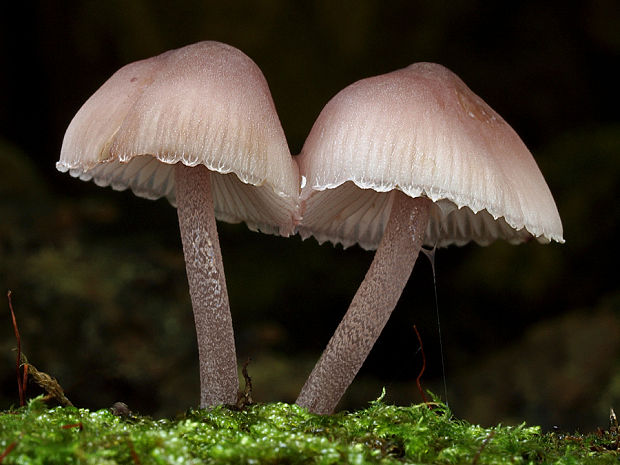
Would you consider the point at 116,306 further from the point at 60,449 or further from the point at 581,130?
the point at 581,130

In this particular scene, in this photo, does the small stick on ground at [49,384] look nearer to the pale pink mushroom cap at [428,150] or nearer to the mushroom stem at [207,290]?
the mushroom stem at [207,290]

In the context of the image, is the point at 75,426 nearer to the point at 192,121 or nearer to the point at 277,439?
the point at 277,439

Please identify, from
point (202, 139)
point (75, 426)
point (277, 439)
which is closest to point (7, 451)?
point (75, 426)

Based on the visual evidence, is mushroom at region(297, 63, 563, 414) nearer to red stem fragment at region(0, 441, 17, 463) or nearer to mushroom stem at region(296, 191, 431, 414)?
mushroom stem at region(296, 191, 431, 414)

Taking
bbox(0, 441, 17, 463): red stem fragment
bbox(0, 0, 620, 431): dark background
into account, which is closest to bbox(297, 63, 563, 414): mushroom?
bbox(0, 441, 17, 463): red stem fragment

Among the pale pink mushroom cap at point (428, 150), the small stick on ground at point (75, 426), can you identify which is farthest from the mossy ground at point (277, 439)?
the pale pink mushroom cap at point (428, 150)

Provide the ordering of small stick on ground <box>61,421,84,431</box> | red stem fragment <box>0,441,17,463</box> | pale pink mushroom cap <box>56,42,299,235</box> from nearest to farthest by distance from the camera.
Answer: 1. red stem fragment <box>0,441,17,463</box>
2. small stick on ground <box>61,421,84,431</box>
3. pale pink mushroom cap <box>56,42,299,235</box>
